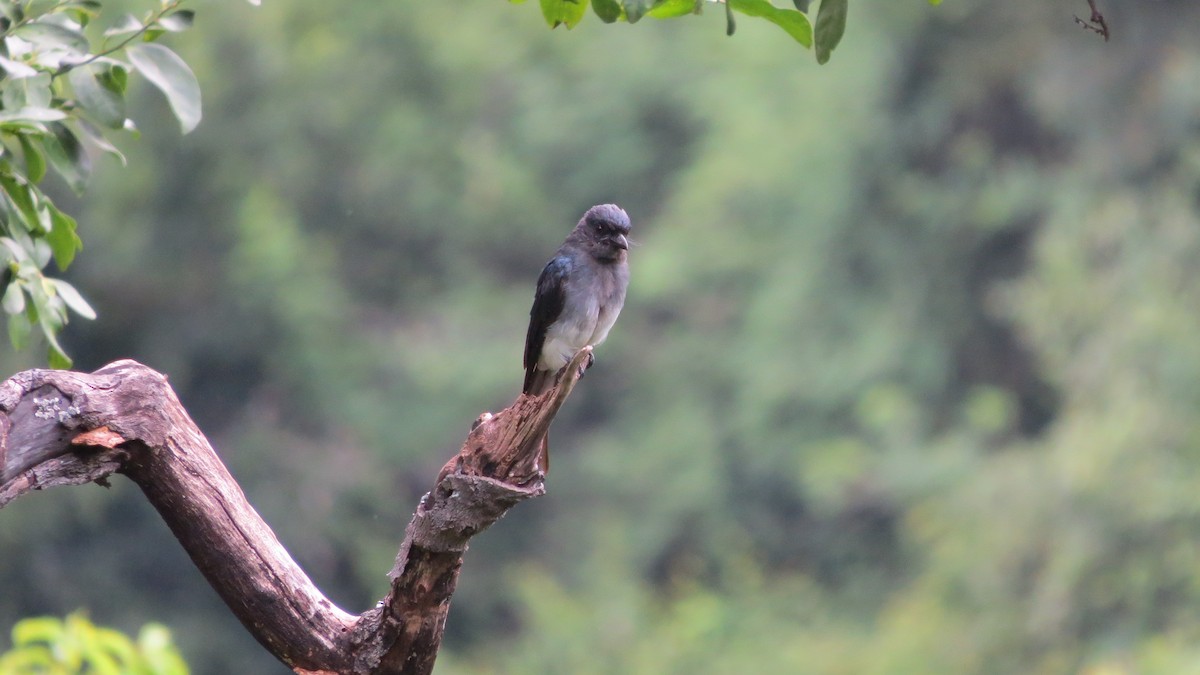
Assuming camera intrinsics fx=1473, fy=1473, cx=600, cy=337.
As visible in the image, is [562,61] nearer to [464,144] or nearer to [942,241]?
[464,144]

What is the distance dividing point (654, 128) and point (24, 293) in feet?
76.3

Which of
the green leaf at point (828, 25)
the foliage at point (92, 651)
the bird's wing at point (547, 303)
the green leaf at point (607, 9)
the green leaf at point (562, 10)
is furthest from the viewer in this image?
the bird's wing at point (547, 303)

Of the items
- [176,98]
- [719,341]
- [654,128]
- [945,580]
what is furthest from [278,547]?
[654,128]

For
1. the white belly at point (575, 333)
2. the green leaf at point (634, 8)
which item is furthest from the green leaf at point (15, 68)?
the white belly at point (575, 333)

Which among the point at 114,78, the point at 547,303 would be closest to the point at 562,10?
the point at 114,78

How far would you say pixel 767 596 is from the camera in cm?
2070

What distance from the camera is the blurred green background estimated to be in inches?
611

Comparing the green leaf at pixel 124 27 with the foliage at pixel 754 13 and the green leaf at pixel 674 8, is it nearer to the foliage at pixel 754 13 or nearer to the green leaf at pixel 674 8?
the foliage at pixel 754 13

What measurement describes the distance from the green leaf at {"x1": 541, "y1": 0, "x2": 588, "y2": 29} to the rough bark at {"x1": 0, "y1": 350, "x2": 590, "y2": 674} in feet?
3.24

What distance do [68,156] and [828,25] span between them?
157 centimetres

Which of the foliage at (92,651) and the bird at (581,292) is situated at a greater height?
the bird at (581,292)

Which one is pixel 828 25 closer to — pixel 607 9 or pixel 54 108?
pixel 607 9

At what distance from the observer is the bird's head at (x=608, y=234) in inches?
224

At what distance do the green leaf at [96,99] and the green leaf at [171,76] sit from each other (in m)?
0.08
